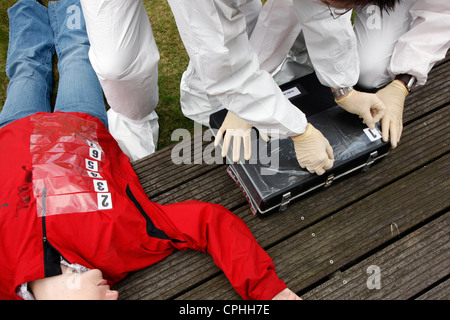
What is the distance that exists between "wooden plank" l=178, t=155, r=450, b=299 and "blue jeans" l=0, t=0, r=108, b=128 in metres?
1.15

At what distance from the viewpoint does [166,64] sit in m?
2.31

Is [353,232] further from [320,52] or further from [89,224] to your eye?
[89,224]

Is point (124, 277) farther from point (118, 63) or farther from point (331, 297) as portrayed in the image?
point (118, 63)

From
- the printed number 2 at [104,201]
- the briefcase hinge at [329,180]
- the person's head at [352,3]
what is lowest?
the briefcase hinge at [329,180]

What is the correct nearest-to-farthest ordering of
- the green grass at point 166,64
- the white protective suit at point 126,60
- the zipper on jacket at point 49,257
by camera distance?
the zipper on jacket at point 49,257 < the white protective suit at point 126,60 < the green grass at point 166,64

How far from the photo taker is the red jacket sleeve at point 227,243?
1.17 meters

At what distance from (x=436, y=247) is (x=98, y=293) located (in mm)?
1226

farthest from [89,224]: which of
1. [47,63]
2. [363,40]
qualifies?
[363,40]

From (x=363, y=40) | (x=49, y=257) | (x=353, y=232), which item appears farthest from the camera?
(x=363, y=40)

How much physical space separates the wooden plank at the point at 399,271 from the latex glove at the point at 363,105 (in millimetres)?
475

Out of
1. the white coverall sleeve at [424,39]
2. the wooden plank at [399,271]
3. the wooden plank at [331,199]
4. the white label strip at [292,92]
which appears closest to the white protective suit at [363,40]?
the white coverall sleeve at [424,39]

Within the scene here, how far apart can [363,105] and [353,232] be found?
50 cm

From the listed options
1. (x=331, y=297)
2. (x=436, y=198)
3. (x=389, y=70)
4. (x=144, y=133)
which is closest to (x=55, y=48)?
(x=144, y=133)

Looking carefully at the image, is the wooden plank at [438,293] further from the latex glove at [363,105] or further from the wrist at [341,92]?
the wrist at [341,92]
